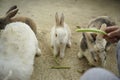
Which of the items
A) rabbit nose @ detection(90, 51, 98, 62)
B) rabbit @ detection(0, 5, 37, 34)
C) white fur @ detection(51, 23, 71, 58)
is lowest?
rabbit nose @ detection(90, 51, 98, 62)

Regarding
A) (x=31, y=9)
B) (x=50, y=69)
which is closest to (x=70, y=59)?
(x=50, y=69)

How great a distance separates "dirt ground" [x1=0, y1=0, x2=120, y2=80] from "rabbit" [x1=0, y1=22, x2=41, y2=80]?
0.27m

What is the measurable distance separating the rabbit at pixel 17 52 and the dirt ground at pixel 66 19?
272 mm

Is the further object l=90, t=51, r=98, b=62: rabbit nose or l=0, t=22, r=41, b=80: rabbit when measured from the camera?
l=90, t=51, r=98, b=62: rabbit nose

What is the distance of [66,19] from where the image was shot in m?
2.97

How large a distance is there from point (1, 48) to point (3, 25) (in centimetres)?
52

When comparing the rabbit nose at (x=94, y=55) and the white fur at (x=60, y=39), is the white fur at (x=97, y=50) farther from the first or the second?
the white fur at (x=60, y=39)

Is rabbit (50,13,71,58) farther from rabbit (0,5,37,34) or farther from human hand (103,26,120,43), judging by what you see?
human hand (103,26,120,43)

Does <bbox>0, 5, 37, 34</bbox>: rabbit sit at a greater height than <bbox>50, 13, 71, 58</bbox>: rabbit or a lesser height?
greater

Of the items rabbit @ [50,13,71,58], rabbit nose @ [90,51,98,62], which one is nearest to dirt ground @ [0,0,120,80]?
rabbit @ [50,13,71,58]

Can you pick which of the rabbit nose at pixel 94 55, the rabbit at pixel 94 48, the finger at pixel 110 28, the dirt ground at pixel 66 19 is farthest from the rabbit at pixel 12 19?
the finger at pixel 110 28

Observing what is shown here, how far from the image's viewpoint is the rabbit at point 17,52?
1.88m

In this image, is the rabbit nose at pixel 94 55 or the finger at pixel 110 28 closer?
the finger at pixel 110 28

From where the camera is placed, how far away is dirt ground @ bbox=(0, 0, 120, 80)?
232 cm
